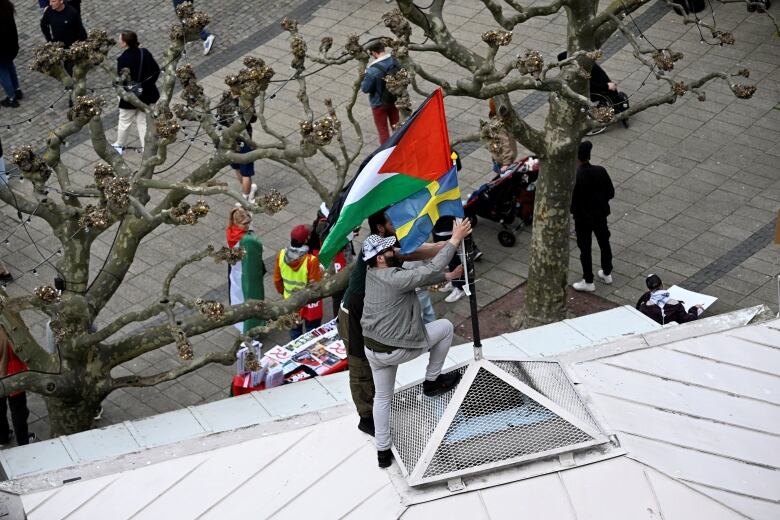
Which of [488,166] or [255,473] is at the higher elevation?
[255,473]

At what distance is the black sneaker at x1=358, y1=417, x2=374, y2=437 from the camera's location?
8.52 meters

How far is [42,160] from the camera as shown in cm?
1076

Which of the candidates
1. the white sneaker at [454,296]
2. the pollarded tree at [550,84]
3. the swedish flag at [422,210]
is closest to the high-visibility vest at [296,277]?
the white sneaker at [454,296]

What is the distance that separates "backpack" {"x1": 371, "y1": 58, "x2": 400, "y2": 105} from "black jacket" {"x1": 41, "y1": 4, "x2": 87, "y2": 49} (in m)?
5.49

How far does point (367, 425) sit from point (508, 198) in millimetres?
7557

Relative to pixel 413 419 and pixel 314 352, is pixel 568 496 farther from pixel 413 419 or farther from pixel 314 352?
pixel 314 352

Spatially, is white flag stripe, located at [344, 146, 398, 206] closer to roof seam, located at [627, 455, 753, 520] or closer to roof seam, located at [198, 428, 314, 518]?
roof seam, located at [198, 428, 314, 518]

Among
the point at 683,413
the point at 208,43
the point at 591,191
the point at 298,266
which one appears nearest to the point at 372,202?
the point at 683,413

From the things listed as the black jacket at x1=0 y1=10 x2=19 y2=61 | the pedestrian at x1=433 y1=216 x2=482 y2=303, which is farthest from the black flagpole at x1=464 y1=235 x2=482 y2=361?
the black jacket at x1=0 y1=10 x2=19 y2=61

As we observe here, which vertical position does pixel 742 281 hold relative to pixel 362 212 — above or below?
below

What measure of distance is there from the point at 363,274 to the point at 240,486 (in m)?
1.59

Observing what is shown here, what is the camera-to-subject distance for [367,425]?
855 cm

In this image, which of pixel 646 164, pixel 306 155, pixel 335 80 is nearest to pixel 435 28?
pixel 306 155

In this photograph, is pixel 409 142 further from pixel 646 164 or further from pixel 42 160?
pixel 646 164
